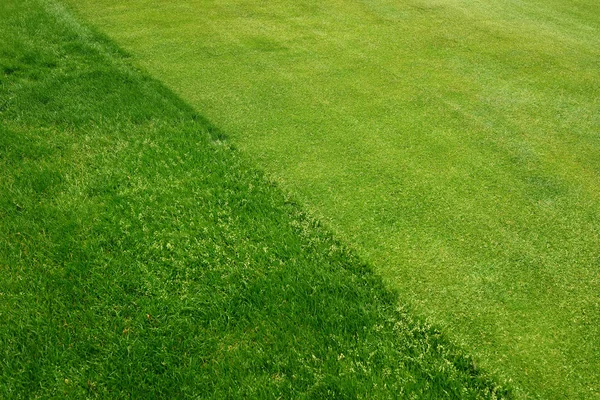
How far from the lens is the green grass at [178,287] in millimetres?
2283

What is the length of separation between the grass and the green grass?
0.26 meters

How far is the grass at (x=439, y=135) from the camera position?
2625mm

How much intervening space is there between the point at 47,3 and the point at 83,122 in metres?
4.27

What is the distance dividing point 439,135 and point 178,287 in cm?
281

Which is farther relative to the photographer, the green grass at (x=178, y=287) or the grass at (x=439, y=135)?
the grass at (x=439, y=135)

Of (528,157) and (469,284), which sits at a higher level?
(528,157)

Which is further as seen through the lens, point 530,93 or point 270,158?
point 530,93

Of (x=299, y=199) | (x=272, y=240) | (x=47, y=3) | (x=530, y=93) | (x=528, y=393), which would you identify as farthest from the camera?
(x=47, y=3)

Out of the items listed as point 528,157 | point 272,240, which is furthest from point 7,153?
point 528,157

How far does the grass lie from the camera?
262cm

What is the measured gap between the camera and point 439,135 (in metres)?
4.16

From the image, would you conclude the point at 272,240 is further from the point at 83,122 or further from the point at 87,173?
the point at 83,122

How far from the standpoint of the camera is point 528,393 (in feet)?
7.20

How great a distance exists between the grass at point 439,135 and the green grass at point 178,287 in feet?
0.86
